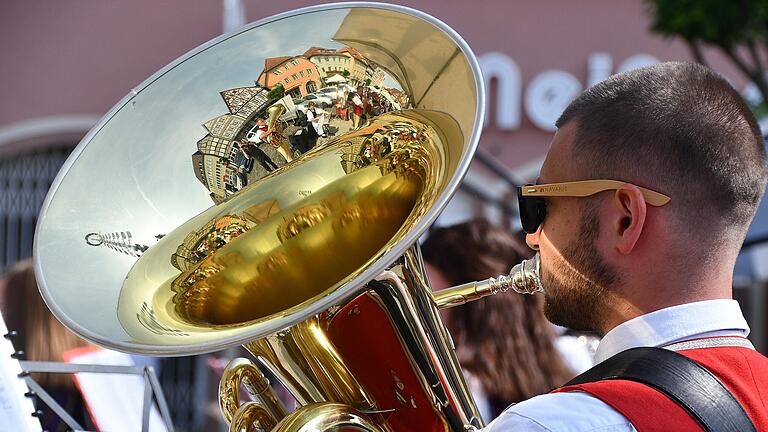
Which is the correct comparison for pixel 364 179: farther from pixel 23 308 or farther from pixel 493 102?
pixel 493 102

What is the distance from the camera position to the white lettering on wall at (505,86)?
26.1 ft

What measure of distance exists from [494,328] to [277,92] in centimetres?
131

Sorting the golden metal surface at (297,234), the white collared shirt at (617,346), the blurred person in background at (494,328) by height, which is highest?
the golden metal surface at (297,234)

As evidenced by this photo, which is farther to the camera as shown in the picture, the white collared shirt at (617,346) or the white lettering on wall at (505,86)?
the white lettering on wall at (505,86)

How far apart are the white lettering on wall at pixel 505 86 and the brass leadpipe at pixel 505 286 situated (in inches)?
253

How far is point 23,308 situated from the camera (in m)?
3.07

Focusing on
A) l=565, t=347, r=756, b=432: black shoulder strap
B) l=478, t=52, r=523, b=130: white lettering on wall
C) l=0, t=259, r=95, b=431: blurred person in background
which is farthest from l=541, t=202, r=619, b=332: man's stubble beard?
l=478, t=52, r=523, b=130: white lettering on wall

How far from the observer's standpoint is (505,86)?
26.1 ft

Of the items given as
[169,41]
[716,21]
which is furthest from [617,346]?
[169,41]

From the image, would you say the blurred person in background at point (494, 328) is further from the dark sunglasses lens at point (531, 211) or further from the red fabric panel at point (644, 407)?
the red fabric panel at point (644, 407)

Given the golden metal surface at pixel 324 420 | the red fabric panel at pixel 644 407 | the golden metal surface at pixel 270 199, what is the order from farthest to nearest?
the golden metal surface at pixel 270 199 → the golden metal surface at pixel 324 420 → the red fabric panel at pixel 644 407

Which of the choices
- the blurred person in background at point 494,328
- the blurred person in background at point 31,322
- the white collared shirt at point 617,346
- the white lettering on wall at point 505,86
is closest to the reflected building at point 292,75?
the white collared shirt at point 617,346

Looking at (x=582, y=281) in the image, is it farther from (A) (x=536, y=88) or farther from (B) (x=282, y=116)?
(A) (x=536, y=88)

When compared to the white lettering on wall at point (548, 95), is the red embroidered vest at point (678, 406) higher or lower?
lower
